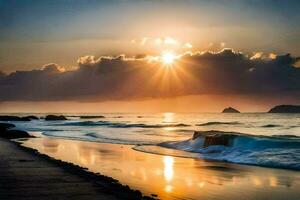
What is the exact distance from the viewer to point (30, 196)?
10.2m

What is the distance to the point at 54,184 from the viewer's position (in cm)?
1212

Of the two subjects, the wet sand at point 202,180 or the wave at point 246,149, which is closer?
the wet sand at point 202,180

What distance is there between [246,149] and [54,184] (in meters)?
17.7

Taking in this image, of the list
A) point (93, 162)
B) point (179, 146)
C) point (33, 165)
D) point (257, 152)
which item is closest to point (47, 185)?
point (33, 165)

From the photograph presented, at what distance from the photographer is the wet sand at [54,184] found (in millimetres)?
10445

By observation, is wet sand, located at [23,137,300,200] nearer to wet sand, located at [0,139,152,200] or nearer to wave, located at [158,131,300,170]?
wet sand, located at [0,139,152,200]

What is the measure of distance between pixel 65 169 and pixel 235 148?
15.2 m

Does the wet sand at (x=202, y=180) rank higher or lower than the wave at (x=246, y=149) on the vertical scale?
lower

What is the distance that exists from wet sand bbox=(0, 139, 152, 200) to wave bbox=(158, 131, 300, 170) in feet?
36.0

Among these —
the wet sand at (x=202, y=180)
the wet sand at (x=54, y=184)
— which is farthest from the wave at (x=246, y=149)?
the wet sand at (x=54, y=184)

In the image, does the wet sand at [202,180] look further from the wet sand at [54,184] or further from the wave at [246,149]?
the wave at [246,149]

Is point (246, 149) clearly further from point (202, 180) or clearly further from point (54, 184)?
point (54, 184)

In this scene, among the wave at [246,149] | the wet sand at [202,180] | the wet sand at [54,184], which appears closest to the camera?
the wet sand at [54,184]

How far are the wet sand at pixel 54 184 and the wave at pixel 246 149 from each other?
11.0 meters
